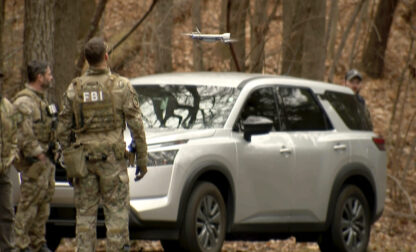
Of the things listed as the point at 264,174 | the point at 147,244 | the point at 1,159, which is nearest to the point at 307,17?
the point at 147,244

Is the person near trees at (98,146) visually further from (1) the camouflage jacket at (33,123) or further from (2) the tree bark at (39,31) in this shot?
(2) the tree bark at (39,31)

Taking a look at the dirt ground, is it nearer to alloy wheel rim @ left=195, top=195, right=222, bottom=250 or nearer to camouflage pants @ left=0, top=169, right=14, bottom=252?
alloy wheel rim @ left=195, top=195, right=222, bottom=250

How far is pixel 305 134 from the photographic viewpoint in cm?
1186

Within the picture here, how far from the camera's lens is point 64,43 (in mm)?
13328

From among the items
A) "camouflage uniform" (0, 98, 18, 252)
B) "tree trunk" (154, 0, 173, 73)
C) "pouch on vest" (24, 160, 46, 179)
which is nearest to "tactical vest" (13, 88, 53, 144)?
"pouch on vest" (24, 160, 46, 179)

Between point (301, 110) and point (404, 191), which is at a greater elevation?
point (301, 110)

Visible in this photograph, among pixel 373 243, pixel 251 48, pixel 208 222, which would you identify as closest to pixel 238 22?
pixel 251 48

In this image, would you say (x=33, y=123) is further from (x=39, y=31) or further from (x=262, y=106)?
(x=262, y=106)

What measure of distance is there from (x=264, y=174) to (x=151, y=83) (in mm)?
1508

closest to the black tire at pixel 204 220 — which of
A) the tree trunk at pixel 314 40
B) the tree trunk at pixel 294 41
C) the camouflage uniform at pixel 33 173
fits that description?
the camouflage uniform at pixel 33 173

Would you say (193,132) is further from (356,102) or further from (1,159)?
(356,102)

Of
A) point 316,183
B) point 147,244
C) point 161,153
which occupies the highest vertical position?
point 161,153

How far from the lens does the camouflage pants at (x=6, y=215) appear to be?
9320 mm

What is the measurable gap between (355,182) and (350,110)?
851mm
